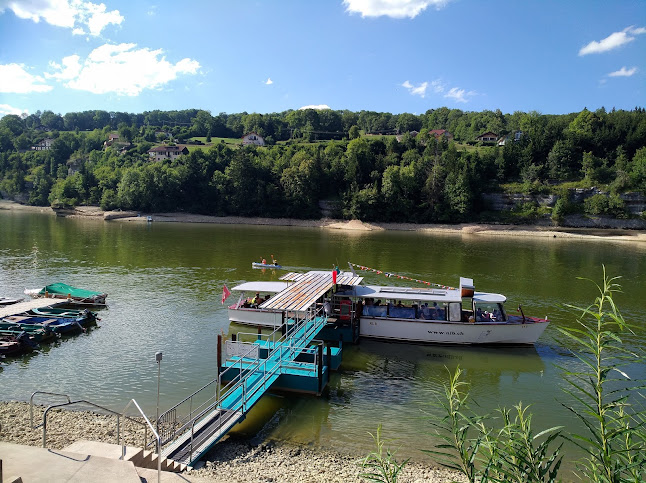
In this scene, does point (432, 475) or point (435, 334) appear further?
point (435, 334)

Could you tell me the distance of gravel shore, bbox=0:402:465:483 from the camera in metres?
13.9

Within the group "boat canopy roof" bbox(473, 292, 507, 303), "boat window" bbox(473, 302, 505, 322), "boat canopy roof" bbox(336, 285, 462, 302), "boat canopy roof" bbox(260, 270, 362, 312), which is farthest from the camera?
"boat window" bbox(473, 302, 505, 322)

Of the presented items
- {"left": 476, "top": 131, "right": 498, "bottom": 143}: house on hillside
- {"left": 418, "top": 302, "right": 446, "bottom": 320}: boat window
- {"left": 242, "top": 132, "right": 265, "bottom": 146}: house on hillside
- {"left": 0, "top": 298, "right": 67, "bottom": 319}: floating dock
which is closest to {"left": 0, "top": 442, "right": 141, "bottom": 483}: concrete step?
Answer: {"left": 418, "top": 302, "right": 446, "bottom": 320}: boat window

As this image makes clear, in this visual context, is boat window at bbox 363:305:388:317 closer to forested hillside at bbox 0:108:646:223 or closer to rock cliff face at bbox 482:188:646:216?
forested hillside at bbox 0:108:646:223

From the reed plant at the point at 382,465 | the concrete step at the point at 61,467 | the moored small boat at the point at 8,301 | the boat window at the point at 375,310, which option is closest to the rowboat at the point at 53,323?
the moored small boat at the point at 8,301

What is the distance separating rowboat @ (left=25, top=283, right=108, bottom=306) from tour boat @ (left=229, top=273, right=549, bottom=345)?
15619 mm

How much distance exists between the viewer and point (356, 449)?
16125 mm

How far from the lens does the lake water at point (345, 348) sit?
1903cm

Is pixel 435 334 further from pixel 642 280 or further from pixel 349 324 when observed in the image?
pixel 642 280

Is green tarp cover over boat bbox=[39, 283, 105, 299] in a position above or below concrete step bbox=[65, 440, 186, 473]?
below

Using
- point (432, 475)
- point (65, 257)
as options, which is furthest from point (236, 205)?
point (432, 475)

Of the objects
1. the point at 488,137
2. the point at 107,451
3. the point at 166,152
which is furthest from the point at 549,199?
the point at 166,152

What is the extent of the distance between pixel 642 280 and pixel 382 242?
40.2 m

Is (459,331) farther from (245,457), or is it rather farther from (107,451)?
(107,451)
